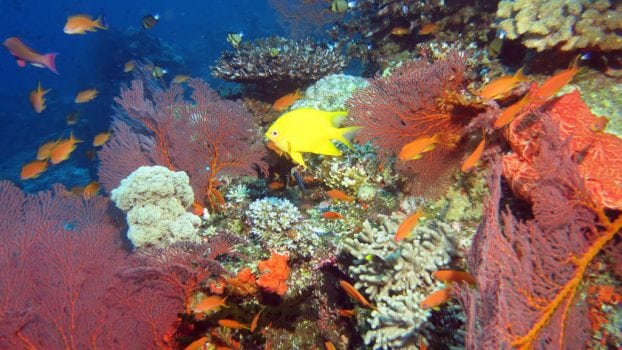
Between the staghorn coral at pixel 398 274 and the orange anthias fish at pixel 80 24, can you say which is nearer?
the staghorn coral at pixel 398 274

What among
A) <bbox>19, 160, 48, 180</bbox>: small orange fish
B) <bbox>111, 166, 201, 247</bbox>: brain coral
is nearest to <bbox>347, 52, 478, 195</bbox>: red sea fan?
<bbox>111, 166, 201, 247</bbox>: brain coral

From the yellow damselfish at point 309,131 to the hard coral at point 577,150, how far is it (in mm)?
1374

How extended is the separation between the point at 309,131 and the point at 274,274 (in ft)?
5.51

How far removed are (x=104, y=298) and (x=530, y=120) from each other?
14.1ft

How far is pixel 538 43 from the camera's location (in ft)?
13.0

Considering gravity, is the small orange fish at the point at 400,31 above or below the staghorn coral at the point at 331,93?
above

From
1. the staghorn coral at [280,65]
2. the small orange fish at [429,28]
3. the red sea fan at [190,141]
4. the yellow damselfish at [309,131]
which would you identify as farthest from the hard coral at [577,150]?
the staghorn coral at [280,65]

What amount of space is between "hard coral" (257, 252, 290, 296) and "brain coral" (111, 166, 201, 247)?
996 mm

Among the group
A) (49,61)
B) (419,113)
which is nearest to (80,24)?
(49,61)

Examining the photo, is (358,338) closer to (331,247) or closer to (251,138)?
(331,247)

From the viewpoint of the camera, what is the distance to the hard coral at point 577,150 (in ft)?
7.83

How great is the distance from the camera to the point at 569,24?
151 inches

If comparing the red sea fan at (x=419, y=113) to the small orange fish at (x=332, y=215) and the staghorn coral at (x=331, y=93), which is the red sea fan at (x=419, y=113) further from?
the staghorn coral at (x=331, y=93)

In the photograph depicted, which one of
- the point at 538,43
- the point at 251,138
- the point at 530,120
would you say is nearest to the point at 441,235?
the point at 530,120
